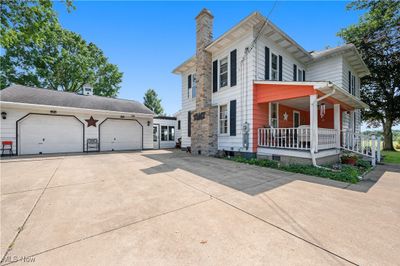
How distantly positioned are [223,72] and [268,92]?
128 inches

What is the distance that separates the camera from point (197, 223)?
8.16 feet

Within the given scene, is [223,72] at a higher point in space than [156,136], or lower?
higher

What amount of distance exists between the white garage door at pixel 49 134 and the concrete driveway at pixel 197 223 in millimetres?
7836

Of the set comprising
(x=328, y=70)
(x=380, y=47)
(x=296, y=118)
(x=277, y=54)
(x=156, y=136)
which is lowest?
(x=156, y=136)

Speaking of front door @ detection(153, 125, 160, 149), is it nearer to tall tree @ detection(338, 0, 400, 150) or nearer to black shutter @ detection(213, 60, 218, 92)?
black shutter @ detection(213, 60, 218, 92)

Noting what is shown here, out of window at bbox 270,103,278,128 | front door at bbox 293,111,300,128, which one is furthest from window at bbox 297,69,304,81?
window at bbox 270,103,278,128

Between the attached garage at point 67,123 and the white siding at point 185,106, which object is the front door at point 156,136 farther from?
the white siding at point 185,106

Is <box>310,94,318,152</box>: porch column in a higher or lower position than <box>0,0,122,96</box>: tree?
lower

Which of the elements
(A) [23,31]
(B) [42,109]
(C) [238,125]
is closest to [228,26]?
(C) [238,125]

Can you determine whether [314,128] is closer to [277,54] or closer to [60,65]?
[277,54]

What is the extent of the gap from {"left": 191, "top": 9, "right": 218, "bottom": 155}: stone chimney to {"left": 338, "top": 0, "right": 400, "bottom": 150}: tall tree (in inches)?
560

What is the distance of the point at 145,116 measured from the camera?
14.0m

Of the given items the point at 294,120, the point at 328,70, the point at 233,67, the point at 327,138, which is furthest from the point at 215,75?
the point at 328,70

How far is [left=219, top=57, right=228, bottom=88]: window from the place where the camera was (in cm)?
961
